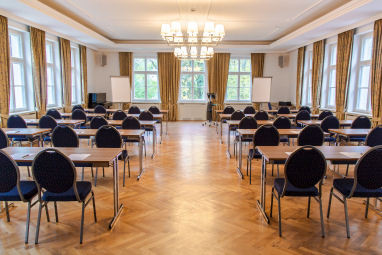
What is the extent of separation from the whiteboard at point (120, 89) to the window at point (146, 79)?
4.25 feet

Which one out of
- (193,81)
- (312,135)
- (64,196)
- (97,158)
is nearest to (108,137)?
(97,158)

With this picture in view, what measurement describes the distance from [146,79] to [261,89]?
510cm

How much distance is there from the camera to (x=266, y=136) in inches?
172

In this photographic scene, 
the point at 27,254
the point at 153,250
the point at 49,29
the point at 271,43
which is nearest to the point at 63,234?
the point at 27,254

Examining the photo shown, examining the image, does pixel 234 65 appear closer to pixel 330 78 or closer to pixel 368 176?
pixel 330 78

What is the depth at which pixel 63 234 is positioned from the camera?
2844 mm

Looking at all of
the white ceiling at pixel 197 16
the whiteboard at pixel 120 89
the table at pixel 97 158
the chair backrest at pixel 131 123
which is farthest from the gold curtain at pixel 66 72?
the table at pixel 97 158

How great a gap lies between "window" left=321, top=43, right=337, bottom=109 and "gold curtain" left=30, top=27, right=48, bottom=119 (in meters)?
8.66

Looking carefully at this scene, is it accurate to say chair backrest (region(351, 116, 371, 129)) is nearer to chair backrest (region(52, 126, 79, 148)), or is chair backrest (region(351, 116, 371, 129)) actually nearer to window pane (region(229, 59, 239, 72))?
chair backrest (region(52, 126, 79, 148))

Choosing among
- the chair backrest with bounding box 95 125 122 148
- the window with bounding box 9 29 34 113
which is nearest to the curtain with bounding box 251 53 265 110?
the window with bounding box 9 29 34 113

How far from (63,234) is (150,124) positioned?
3245 mm

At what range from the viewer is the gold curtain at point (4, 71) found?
6059mm

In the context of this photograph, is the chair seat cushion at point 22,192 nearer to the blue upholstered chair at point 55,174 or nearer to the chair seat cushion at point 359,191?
the blue upholstered chair at point 55,174

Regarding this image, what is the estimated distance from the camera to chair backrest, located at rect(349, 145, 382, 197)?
8.53 feet
